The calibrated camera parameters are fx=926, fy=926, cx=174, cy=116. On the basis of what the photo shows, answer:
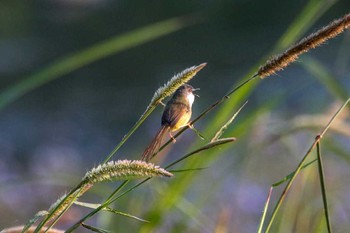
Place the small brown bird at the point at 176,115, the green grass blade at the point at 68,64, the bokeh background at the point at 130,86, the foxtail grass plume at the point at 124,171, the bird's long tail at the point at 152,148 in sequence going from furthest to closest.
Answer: the bokeh background at the point at 130,86 < the green grass blade at the point at 68,64 < the small brown bird at the point at 176,115 < the bird's long tail at the point at 152,148 < the foxtail grass plume at the point at 124,171

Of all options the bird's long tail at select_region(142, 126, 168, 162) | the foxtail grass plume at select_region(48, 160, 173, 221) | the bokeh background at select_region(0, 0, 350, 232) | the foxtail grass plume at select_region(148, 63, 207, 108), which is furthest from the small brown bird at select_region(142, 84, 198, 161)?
the bokeh background at select_region(0, 0, 350, 232)

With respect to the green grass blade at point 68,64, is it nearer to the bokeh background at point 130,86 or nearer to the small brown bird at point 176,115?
the small brown bird at point 176,115

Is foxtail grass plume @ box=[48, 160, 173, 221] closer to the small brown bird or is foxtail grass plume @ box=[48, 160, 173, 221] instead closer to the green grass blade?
the small brown bird

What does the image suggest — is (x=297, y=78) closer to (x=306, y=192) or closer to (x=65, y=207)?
(x=306, y=192)

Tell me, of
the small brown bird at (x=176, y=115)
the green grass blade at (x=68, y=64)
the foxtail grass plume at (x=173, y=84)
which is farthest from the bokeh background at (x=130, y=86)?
the foxtail grass plume at (x=173, y=84)

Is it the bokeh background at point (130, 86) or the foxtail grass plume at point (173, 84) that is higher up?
the bokeh background at point (130, 86)

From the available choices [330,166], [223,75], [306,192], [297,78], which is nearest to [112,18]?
[223,75]
